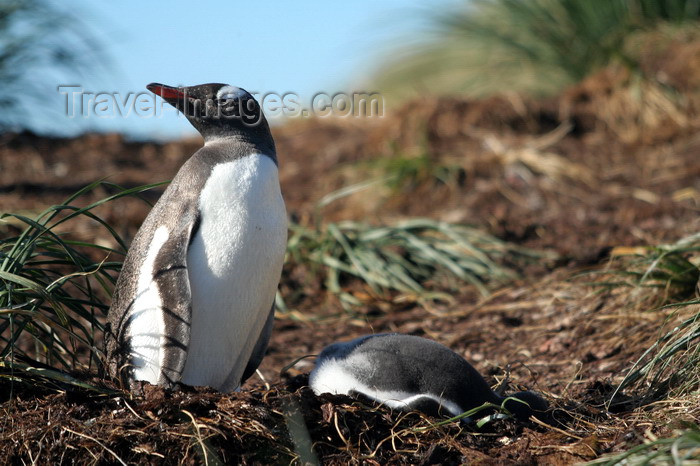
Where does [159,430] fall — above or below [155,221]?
below

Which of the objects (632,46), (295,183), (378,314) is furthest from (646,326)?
(632,46)

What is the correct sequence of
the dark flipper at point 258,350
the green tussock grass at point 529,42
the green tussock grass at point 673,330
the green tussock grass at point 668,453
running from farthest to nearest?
the green tussock grass at point 529,42
the dark flipper at point 258,350
the green tussock grass at point 673,330
the green tussock grass at point 668,453

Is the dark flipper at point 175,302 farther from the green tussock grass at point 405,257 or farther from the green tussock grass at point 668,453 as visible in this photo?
the green tussock grass at point 405,257

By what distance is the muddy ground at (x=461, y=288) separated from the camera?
262 cm

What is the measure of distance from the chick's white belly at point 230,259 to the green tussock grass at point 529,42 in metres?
5.64

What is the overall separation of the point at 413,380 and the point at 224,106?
1257mm

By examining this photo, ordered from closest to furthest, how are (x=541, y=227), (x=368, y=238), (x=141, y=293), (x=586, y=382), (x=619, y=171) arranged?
(x=141, y=293) < (x=586, y=382) < (x=368, y=238) < (x=541, y=227) < (x=619, y=171)

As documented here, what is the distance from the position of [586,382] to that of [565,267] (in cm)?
202

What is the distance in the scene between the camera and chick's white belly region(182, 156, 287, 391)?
2875mm

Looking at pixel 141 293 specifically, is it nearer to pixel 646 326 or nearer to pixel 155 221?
pixel 155 221

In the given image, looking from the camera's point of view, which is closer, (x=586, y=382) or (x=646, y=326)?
(x=586, y=382)

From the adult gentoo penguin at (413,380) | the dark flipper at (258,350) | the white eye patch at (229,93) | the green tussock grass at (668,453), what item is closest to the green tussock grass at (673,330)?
the adult gentoo penguin at (413,380)

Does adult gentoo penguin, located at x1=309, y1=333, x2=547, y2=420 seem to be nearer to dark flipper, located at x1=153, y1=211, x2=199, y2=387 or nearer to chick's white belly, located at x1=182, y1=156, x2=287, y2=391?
chick's white belly, located at x1=182, y1=156, x2=287, y2=391

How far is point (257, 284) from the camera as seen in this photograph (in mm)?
2963
